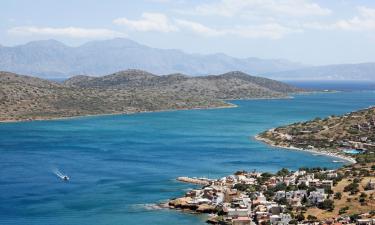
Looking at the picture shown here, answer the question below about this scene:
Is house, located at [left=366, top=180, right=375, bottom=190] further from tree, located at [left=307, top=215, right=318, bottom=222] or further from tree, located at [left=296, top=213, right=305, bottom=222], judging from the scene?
tree, located at [left=296, top=213, right=305, bottom=222]

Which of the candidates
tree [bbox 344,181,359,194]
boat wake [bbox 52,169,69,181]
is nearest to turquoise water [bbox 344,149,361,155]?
tree [bbox 344,181,359,194]

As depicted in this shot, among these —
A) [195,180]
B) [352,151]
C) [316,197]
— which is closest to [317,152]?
[352,151]

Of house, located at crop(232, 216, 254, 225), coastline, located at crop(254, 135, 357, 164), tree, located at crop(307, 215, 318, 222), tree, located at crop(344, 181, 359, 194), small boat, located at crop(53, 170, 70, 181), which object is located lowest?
house, located at crop(232, 216, 254, 225)

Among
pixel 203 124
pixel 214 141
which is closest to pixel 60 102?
pixel 203 124

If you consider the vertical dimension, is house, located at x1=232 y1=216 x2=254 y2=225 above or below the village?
below

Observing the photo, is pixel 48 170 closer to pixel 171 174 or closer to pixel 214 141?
pixel 171 174

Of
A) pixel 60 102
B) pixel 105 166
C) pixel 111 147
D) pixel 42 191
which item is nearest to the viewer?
pixel 42 191

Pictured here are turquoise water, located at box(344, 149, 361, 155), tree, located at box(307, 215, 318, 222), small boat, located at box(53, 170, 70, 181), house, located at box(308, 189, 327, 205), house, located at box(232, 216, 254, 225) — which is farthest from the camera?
turquoise water, located at box(344, 149, 361, 155)
